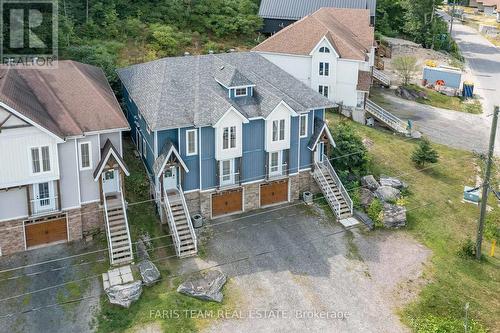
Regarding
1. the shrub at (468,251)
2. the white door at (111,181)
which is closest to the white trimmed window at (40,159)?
the white door at (111,181)

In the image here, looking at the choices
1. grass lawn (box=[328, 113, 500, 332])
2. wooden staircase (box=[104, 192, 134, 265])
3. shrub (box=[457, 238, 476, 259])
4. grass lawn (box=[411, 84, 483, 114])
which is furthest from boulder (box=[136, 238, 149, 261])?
grass lawn (box=[411, 84, 483, 114])

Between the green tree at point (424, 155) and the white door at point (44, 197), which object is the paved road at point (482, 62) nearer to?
the green tree at point (424, 155)

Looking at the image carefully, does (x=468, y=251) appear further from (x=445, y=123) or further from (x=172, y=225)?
(x=445, y=123)

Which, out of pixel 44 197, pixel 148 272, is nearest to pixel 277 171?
pixel 148 272

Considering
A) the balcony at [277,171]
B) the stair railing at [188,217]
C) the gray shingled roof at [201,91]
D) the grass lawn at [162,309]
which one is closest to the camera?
the grass lawn at [162,309]

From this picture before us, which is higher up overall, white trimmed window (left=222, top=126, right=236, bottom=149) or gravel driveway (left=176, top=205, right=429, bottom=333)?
white trimmed window (left=222, top=126, right=236, bottom=149)

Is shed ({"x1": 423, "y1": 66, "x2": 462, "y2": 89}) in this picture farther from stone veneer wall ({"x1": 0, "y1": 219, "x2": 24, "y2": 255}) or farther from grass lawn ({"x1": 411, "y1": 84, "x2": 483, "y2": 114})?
stone veneer wall ({"x1": 0, "y1": 219, "x2": 24, "y2": 255})
